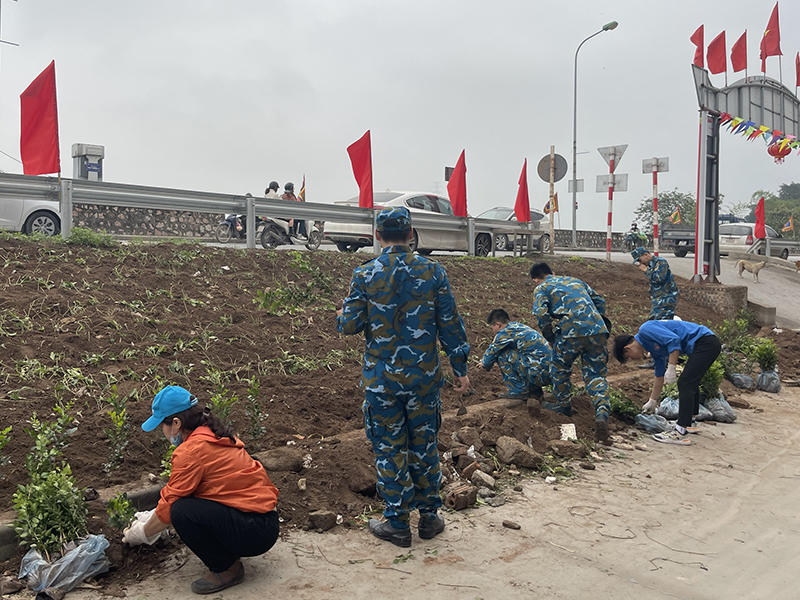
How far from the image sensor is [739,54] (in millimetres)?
13461

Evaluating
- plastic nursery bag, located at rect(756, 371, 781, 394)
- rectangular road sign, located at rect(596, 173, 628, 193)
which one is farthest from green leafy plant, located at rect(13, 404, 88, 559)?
rectangular road sign, located at rect(596, 173, 628, 193)

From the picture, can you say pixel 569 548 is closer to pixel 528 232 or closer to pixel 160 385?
pixel 160 385

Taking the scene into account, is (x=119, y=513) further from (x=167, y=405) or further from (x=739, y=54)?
(x=739, y=54)

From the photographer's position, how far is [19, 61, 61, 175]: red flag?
326 inches

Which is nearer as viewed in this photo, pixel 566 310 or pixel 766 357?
pixel 566 310

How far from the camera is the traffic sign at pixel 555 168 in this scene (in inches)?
623

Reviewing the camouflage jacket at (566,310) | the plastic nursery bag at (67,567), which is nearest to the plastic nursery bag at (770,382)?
the camouflage jacket at (566,310)

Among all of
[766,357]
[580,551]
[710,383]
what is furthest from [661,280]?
[580,551]

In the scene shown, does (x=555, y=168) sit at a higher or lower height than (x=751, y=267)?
higher

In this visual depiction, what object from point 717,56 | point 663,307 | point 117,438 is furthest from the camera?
point 717,56

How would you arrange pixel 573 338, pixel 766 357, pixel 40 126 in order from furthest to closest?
pixel 766 357 → pixel 40 126 → pixel 573 338

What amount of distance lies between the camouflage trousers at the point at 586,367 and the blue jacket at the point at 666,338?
0.47 m

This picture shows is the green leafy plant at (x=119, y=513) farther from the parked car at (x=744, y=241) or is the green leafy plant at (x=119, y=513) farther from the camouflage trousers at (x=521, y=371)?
the parked car at (x=744, y=241)

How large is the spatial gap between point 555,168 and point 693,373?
33.5 feet
